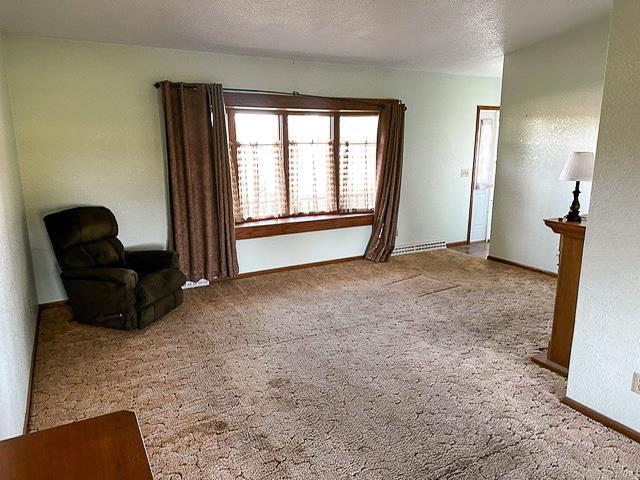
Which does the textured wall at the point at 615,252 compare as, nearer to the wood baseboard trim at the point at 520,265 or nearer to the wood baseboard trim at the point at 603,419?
the wood baseboard trim at the point at 603,419

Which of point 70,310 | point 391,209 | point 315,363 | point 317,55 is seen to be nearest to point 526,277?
point 391,209

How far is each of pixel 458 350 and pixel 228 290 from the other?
8.07ft

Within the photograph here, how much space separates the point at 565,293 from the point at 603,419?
799 millimetres

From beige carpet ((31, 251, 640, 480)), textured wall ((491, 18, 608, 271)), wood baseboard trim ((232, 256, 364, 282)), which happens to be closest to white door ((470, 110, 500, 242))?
textured wall ((491, 18, 608, 271))

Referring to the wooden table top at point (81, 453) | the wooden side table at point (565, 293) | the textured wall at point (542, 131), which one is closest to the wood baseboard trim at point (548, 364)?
the wooden side table at point (565, 293)

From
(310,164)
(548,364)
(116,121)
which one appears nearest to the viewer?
(548,364)

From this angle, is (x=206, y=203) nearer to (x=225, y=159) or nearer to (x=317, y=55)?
(x=225, y=159)

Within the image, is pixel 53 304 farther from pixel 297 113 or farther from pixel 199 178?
pixel 297 113

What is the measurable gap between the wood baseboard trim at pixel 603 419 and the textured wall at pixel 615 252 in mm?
26

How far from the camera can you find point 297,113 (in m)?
5.03

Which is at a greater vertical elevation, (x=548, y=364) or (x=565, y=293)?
Answer: (x=565, y=293)

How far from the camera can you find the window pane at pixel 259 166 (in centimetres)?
480

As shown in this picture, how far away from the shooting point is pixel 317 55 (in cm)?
464

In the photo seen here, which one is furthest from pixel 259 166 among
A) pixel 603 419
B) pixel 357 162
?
pixel 603 419
